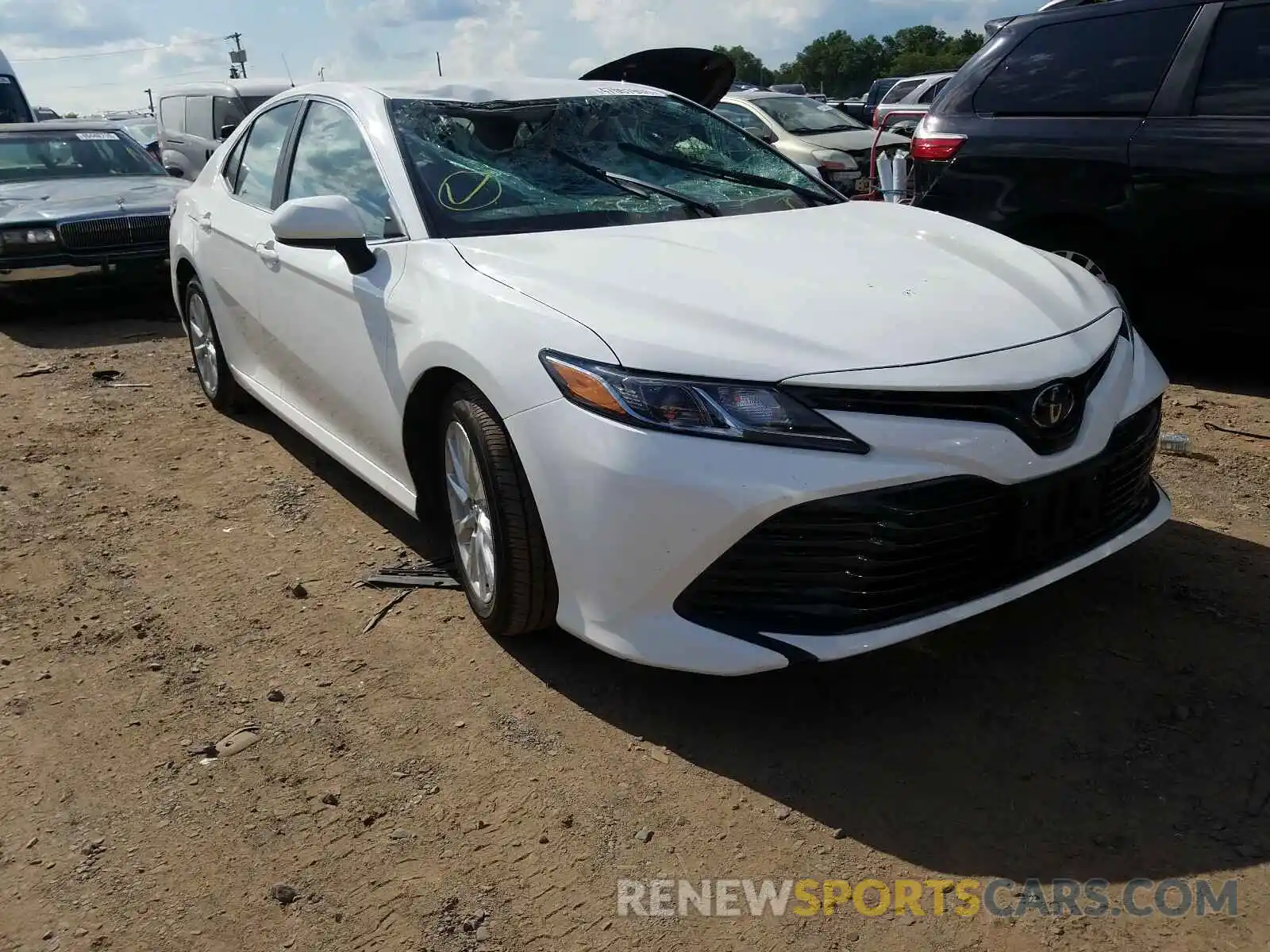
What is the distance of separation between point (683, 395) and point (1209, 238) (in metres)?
3.58

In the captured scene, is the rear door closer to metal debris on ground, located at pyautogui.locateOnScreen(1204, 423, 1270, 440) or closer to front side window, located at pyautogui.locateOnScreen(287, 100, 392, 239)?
metal debris on ground, located at pyautogui.locateOnScreen(1204, 423, 1270, 440)

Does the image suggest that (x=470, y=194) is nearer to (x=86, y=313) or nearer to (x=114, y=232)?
(x=114, y=232)

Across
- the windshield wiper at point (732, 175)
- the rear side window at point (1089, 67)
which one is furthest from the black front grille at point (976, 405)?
the rear side window at point (1089, 67)

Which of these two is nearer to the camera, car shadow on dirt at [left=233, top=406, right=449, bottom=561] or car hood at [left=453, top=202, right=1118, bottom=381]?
car hood at [left=453, top=202, right=1118, bottom=381]

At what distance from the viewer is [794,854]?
2326 mm

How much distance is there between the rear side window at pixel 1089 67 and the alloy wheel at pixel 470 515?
3807mm

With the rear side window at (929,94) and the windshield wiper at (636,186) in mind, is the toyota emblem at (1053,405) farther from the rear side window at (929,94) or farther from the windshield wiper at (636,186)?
the rear side window at (929,94)

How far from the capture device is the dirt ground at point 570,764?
223cm

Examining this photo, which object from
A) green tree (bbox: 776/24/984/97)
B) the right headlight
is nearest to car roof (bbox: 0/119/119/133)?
the right headlight

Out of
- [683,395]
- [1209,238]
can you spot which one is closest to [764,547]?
[683,395]

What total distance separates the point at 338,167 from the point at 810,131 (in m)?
10.3

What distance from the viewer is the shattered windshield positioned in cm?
336

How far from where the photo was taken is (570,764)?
267 centimetres

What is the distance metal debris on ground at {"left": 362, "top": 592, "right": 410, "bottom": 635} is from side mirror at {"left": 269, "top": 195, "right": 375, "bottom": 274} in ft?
3.47
